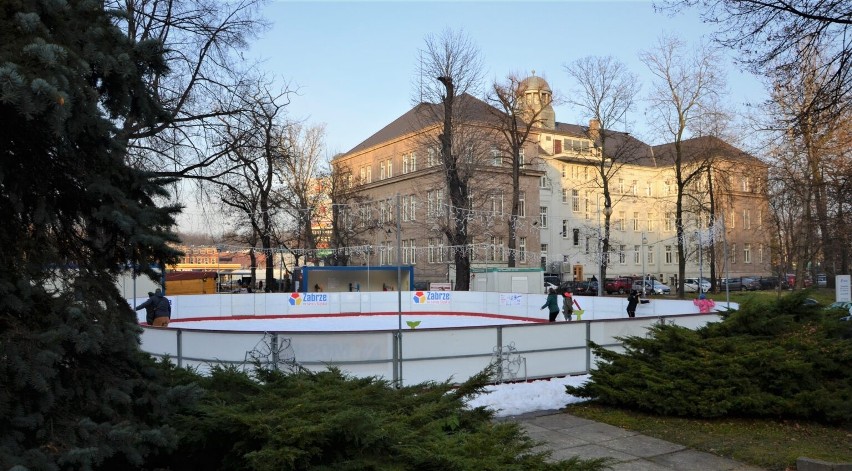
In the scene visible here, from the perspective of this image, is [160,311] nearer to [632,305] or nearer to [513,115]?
[632,305]

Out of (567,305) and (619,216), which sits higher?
(619,216)

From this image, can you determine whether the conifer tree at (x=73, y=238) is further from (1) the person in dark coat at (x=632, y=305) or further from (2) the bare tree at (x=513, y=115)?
(2) the bare tree at (x=513, y=115)

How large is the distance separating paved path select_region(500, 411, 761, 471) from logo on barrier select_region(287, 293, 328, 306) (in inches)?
1049

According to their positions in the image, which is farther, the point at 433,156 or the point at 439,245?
the point at 439,245

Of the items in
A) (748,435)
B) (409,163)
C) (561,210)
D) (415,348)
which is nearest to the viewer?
(748,435)

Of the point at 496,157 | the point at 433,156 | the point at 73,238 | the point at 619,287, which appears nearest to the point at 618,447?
the point at 73,238

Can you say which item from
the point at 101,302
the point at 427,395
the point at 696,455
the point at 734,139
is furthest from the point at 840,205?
the point at 101,302

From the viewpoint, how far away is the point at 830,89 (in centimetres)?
1155

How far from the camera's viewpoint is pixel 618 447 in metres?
7.67

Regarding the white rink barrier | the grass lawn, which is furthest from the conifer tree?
the grass lawn

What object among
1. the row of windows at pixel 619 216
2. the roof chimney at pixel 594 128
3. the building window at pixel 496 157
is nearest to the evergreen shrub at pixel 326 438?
the building window at pixel 496 157

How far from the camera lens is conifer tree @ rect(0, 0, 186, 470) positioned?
129 inches

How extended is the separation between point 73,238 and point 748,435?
7.83 metres

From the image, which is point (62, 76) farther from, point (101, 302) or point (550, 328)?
point (550, 328)
